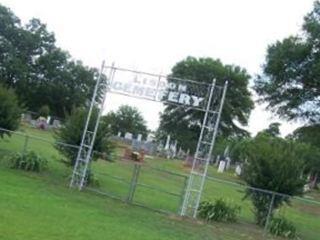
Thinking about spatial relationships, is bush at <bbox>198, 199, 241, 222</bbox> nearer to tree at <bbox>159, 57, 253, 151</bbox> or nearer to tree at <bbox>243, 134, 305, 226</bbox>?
tree at <bbox>243, 134, 305, 226</bbox>

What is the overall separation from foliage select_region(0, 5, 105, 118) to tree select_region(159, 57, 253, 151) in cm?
1714

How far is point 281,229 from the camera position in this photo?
20.1 m

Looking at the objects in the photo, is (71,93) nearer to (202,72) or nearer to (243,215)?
(202,72)

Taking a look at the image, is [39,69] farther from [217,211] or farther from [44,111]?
[217,211]

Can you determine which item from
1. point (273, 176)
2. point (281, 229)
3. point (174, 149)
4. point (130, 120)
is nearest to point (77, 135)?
point (273, 176)

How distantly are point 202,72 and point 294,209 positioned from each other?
55.3m

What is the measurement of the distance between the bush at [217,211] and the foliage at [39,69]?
7814 cm

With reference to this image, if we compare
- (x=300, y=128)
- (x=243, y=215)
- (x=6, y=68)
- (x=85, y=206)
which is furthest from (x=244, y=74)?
(x=85, y=206)

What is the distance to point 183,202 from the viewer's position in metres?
20.3

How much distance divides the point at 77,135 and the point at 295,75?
37.8ft

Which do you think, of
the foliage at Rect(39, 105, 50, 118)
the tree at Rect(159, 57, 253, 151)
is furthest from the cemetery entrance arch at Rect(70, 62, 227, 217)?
the foliage at Rect(39, 105, 50, 118)

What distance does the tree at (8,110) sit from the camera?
30.3 metres

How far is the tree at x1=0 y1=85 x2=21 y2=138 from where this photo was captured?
30.3 meters

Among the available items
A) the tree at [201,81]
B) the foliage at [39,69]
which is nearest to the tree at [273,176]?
the tree at [201,81]
